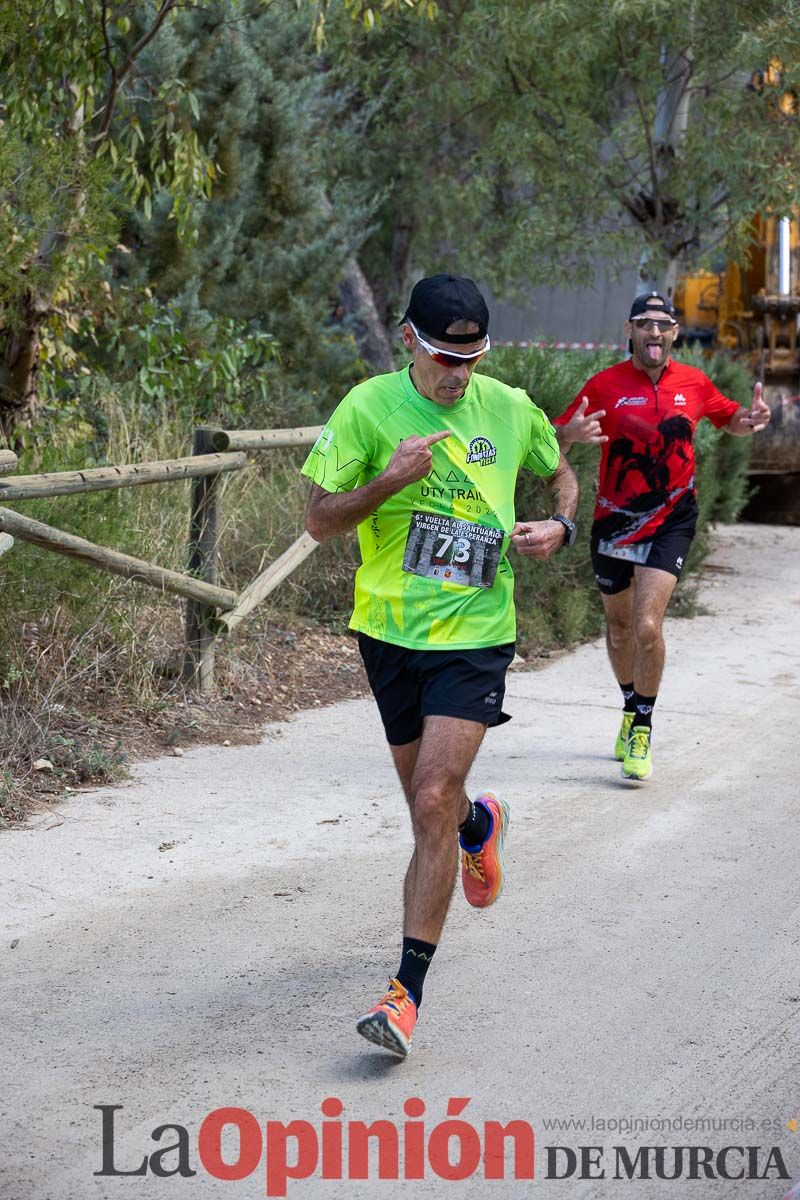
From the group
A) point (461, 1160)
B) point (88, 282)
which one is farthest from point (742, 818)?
point (88, 282)

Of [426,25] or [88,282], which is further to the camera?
[426,25]

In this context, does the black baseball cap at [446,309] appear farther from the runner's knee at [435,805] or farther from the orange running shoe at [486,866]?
the orange running shoe at [486,866]

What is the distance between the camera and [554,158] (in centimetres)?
1439

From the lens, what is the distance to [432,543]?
4.38m

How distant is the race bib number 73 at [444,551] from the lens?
4371 millimetres

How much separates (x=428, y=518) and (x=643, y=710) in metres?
2.99

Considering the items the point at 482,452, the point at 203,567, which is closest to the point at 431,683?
the point at 482,452

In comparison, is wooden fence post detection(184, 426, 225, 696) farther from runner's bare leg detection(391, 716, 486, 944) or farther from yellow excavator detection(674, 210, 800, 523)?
yellow excavator detection(674, 210, 800, 523)

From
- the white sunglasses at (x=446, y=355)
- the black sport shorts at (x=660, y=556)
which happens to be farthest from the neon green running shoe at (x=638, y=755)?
the white sunglasses at (x=446, y=355)

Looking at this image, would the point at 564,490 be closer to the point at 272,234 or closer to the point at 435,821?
the point at 435,821

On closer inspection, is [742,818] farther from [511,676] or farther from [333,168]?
[333,168]

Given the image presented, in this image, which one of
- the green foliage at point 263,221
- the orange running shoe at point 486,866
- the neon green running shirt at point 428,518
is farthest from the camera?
the green foliage at point 263,221

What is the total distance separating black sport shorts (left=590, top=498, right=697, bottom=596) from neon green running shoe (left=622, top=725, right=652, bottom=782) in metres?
0.70

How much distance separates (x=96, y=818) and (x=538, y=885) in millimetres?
1780
